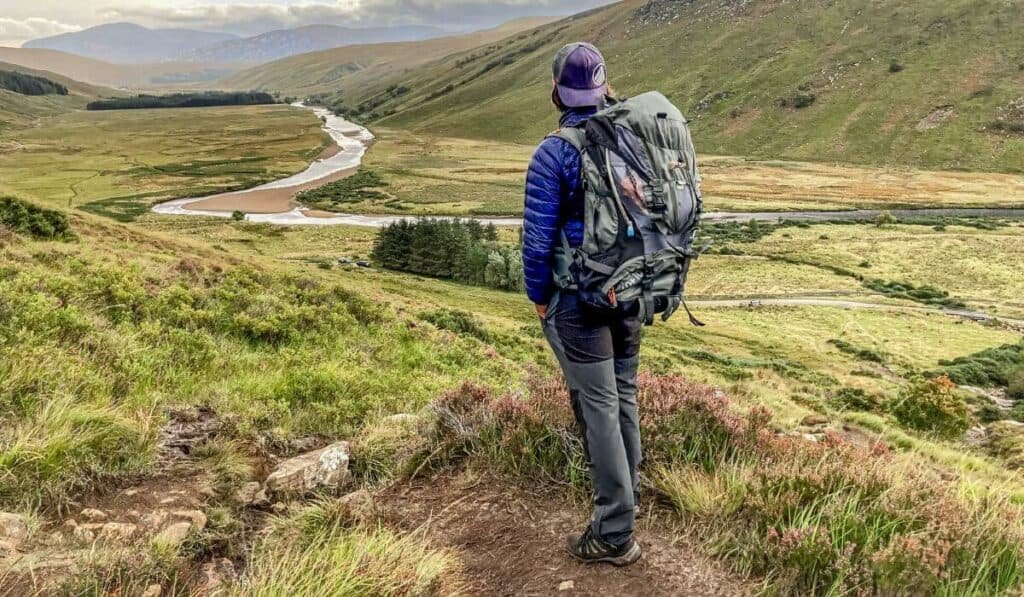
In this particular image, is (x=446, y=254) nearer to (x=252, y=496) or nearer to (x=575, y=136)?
(x=252, y=496)

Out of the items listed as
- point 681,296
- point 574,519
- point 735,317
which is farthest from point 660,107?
point 735,317

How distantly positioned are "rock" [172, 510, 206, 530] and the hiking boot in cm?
221

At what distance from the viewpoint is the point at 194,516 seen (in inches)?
145

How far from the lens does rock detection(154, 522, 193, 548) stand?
3.24m

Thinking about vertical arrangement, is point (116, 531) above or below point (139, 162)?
below

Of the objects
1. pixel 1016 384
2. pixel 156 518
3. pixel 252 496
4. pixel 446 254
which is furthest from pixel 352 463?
pixel 446 254

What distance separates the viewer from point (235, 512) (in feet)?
13.0

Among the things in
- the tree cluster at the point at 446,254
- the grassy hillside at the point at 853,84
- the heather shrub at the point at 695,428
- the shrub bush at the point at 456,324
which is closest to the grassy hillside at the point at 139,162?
the tree cluster at the point at 446,254

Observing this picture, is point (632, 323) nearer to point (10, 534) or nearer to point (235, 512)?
point (235, 512)

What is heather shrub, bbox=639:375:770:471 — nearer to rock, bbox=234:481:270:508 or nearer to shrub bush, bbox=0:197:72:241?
rock, bbox=234:481:270:508

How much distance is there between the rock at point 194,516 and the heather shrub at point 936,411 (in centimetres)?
2226

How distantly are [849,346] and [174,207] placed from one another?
9807 cm

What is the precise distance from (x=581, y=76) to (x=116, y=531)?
3.59 m

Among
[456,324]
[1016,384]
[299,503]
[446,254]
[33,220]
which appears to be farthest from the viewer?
[446,254]
